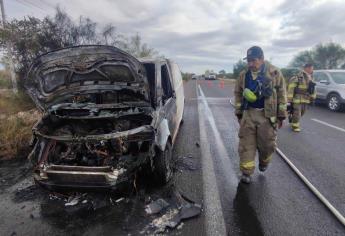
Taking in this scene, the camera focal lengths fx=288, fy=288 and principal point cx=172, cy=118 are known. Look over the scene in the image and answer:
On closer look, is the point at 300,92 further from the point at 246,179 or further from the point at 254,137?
the point at 246,179

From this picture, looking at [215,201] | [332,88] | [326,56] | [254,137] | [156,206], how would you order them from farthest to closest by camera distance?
[326,56], [332,88], [254,137], [215,201], [156,206]

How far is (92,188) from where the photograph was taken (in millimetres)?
3301

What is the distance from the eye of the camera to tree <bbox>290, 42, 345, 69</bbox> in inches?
1757

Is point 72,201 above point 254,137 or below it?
below

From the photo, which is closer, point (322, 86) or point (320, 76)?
point (322, 86)

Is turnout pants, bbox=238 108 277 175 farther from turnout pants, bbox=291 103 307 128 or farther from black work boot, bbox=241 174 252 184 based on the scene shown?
turnout pants, bbox=291 103 307 128

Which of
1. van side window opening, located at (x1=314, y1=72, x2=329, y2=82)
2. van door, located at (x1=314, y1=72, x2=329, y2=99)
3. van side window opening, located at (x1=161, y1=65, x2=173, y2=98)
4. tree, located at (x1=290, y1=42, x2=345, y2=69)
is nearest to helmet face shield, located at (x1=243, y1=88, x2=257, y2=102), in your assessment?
van side window opening, located at (x1=161, y1=65, x2=173, y2=98)

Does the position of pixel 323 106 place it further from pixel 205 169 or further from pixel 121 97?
pixel 121 97

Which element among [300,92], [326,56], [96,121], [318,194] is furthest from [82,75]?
[326,56]

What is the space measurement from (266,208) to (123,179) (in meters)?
1.72

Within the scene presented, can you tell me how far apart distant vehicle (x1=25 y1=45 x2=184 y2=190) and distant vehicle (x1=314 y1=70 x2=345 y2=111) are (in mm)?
8906

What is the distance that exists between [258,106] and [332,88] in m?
8.85

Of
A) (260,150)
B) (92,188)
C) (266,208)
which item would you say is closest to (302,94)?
(260,150)

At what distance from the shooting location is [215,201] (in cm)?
358
